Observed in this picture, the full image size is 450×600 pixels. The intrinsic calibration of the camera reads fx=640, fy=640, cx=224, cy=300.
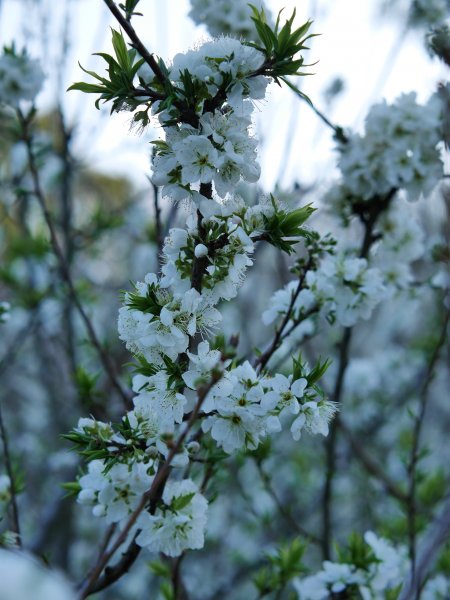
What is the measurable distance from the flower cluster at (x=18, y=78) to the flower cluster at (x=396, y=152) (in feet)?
4.69

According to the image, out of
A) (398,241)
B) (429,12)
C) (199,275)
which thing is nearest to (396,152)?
(398,241)

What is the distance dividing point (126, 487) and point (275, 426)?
427 millimetres

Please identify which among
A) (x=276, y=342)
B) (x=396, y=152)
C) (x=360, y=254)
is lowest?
(x=276, y=342)

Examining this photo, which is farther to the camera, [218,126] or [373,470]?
[373,470]

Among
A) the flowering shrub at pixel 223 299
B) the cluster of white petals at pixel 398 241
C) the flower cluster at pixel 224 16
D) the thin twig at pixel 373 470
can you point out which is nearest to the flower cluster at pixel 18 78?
the flowering shrub at pixel 223 299

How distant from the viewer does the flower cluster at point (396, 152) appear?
8.54 ft

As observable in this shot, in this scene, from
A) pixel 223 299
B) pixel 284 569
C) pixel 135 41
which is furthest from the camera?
pixel 284 569

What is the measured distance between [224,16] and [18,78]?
0.98 meters

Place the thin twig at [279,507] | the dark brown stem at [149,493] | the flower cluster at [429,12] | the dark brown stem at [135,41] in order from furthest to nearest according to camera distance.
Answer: the flower cluster at [429,12] < the thin twig at [279,507] < the dark brown stem at [135,41] < the dark brown stem at [149,493]

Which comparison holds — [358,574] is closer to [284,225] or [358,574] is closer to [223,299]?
[223,299]

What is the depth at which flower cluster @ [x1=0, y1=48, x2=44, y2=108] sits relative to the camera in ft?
9.45

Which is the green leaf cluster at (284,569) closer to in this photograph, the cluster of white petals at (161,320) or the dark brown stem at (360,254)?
the dark brown stem at (360,254)

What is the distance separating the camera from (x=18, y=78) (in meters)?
2.88

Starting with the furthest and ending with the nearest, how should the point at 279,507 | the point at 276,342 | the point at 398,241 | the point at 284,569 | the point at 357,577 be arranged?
the point at 398,241 → the point at 279,507 → the point at 284,569 → the point at 357,577 → the point at 276,342
